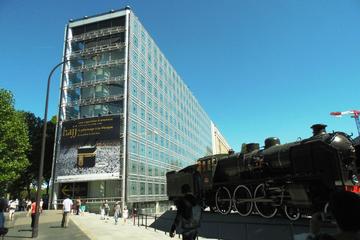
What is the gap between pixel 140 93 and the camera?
5172cm

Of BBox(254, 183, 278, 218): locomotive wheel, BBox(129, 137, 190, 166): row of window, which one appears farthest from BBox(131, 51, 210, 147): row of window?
BBox(254, 183, 278, 218): locomotive wheel

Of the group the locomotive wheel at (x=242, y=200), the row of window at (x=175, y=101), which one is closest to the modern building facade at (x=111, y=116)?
the row of window at (x=175, y=101)

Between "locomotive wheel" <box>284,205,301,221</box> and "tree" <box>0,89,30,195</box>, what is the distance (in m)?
32.0

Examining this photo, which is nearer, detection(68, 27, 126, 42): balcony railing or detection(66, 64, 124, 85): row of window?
detection(66, 64, 124, 85): row of window

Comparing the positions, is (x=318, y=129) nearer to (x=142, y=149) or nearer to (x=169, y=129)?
(x=142, y=149)

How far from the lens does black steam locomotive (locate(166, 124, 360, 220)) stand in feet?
45.5

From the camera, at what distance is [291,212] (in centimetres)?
1559

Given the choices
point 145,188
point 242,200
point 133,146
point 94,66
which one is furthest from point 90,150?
point 242,200

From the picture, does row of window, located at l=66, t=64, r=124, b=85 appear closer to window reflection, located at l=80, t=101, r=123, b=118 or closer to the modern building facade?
the modern building facade

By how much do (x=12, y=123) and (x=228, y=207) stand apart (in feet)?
99.5

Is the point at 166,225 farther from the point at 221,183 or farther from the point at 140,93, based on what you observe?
the point at 140,93

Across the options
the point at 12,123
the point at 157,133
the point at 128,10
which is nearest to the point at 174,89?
the point at 157,133

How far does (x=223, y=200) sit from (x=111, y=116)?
30406 mm

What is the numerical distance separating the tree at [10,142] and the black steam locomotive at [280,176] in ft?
81.5
